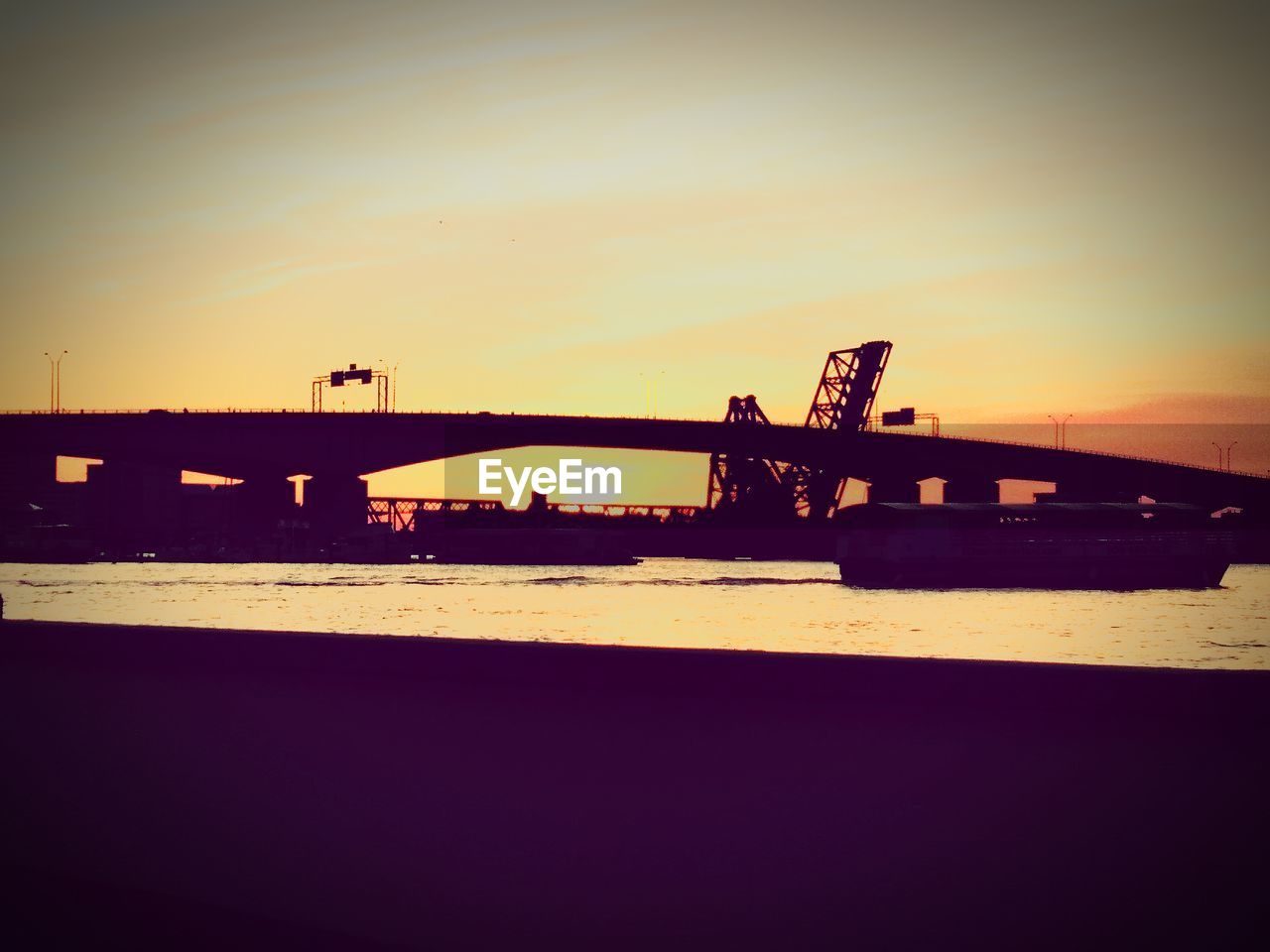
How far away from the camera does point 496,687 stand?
4.84 m

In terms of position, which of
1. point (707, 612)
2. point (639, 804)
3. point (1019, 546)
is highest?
point (639, 804)

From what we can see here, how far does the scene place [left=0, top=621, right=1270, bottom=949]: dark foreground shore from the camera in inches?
150

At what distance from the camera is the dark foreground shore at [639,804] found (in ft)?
12.5

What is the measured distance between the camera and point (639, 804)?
14.3 feet

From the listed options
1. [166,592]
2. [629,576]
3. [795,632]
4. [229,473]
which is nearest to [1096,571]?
[629,576]

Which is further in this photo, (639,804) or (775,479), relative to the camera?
(775,479)

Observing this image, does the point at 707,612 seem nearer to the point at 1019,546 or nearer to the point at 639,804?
the point at 1019,546

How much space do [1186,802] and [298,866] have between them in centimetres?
315

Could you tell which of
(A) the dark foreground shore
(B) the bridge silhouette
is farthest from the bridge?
(A) the dark foreground shore

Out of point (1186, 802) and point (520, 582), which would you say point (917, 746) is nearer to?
point (1186, 802)

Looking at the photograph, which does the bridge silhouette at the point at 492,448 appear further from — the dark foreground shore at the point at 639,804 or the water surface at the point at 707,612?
the dark foreground shore at the point at 639,804

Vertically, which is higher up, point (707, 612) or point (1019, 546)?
point (1019, 546)

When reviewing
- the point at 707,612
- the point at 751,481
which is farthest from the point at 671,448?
the point at 707,612

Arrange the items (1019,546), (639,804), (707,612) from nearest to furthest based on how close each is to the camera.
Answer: (639,804)
(707,612)
(1019,546)
